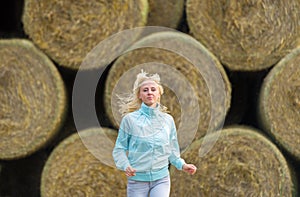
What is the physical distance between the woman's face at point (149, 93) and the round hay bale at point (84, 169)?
60cm

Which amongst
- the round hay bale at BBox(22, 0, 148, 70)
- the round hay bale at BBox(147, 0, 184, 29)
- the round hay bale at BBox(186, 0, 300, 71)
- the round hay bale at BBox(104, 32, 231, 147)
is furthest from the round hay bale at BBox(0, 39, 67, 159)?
the round hay bale at BBox(186, 0, 300, 71)

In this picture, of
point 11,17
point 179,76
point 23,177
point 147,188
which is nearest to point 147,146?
point 147,188

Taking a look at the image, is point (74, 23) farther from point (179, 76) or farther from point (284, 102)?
point (284, 102)

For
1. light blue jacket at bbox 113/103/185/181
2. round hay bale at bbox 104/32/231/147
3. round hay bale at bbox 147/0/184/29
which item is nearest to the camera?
light blue jacket at bbox 113/103/185/181

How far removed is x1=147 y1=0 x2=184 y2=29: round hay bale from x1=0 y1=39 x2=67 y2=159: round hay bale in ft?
1.49

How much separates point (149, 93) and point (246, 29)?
0.73 meters

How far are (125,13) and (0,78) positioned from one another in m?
0.55

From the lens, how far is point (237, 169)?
6.11ft

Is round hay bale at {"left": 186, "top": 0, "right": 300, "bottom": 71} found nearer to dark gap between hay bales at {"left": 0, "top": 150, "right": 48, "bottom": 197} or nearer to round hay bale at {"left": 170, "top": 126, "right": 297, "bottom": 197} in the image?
round hay bale at {"left": 170, "top": 126, "right": 297, "bottom": 197}

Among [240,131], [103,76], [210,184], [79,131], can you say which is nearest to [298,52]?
[240,131]

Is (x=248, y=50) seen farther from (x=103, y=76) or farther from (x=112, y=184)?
(x=112, y=184)

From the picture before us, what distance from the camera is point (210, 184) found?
6.14 feet

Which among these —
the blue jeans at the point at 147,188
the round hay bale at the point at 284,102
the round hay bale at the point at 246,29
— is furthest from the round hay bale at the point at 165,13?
the blue jeans at the point at 147,188

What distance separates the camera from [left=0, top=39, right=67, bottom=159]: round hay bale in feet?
6.13
